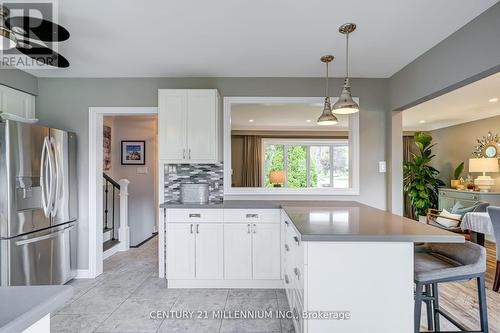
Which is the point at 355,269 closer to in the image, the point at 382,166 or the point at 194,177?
the point at 382,166

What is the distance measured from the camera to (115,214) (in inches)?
181

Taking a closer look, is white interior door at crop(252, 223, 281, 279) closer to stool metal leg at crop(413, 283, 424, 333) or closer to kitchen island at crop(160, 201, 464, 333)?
kitchen island at crop(160, 201, 464, 333)

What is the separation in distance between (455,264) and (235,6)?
7.44 ft

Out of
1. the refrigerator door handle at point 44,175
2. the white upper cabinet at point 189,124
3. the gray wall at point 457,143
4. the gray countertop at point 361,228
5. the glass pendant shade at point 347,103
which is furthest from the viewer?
the gray wall at point 457,143

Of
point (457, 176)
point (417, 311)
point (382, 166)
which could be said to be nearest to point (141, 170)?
point (382, 166)

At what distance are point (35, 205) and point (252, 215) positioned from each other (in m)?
2.13

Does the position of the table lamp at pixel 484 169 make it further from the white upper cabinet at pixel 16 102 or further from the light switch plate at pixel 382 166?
the white upper cabinet at pixel 16 102

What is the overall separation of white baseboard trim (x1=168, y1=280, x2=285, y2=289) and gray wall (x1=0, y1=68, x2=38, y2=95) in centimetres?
277

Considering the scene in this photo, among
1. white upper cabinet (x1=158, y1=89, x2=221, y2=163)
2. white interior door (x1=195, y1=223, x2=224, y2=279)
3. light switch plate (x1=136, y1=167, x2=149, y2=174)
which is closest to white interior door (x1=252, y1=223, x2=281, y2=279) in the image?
white interior door (x1=195, y1=223, x2=224, y2=279)

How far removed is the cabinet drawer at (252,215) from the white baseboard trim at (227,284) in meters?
0.66

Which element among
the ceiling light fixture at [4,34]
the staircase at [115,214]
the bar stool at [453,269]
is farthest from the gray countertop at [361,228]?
the staircase at [115,214]

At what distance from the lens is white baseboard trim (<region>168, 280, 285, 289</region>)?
2932 millimetres

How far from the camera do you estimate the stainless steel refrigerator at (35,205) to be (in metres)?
2.40

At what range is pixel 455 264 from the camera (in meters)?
1.71
